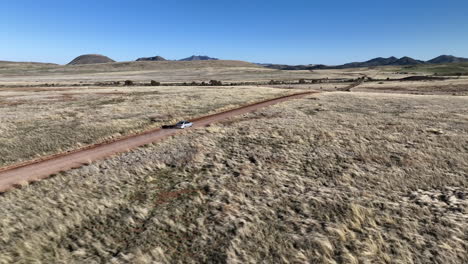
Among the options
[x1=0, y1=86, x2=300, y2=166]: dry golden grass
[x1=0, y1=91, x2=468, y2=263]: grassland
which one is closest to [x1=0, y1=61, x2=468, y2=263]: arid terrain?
[x1=0, y1=91, x2=468, y2=263]: grassland

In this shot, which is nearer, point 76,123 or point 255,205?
point 255,205

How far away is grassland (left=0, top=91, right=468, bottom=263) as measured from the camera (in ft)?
33.2

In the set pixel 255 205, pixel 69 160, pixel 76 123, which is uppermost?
pixel 76 123

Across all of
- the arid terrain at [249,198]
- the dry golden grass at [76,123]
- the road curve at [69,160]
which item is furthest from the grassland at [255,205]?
the dry golden grass at [76,123]

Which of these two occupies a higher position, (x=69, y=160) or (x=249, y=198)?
(x=69, y=160)

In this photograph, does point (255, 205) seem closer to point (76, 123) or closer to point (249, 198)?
point (249, 198)

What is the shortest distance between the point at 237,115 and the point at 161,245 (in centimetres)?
2421

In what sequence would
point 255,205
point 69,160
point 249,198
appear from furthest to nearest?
1. point 69,160
2. point 249,198
3. point 255,205

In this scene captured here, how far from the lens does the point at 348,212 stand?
1267 centimetres

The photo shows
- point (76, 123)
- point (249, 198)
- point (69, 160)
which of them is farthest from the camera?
point (76, 123)

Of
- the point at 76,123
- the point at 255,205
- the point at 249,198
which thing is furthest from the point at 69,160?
the point at 255,205

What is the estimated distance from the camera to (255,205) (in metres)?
13.3

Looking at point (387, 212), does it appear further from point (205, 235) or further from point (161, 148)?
point (161, 148)

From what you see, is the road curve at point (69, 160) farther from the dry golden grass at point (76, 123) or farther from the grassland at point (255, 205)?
the dry golden grass at point (76, 123)
